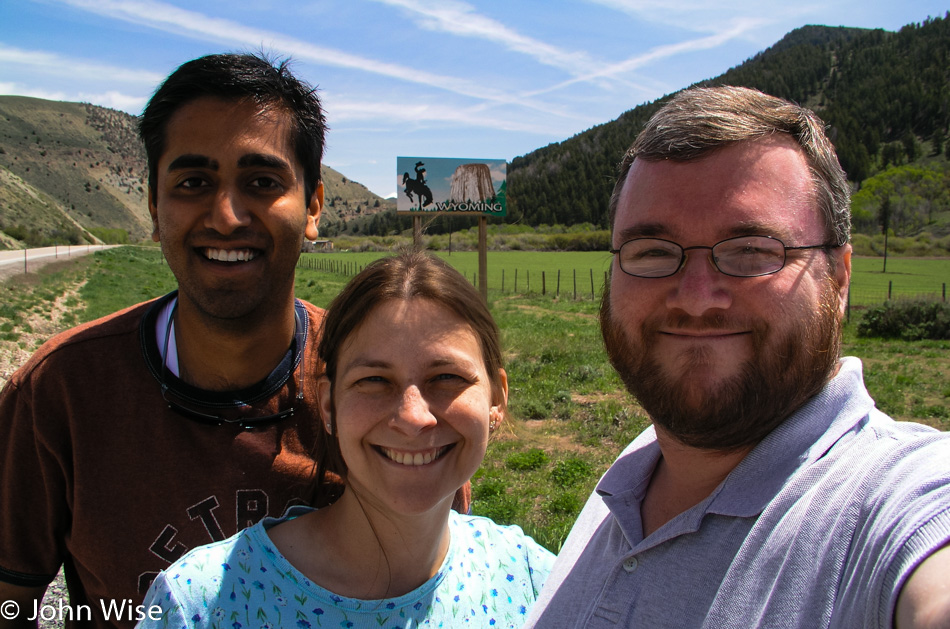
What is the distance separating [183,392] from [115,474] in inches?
13.5

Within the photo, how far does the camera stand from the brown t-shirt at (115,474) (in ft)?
6.53

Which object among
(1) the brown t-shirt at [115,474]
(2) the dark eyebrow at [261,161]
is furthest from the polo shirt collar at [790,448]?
(2) the dark eyebrow at [261,161]

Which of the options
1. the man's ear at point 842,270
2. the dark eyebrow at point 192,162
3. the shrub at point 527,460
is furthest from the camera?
the shrub at point 527,460

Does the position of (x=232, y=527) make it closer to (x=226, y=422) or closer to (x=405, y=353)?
(x=226, y=422)

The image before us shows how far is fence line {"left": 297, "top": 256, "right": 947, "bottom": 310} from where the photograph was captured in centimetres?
2439

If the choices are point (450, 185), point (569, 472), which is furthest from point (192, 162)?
point (450, 185)

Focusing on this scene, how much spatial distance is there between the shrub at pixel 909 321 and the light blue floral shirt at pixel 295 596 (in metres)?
19.5

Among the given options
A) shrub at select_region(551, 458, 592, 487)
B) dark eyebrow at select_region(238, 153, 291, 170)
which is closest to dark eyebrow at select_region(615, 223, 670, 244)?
dark eyebrow at select_region(238, 153, 291, 170)

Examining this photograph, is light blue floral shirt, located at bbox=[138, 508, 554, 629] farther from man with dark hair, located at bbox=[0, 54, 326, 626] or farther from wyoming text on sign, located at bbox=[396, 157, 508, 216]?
wyoming text on sign, located at bbox=[396, 157, 508, 216]

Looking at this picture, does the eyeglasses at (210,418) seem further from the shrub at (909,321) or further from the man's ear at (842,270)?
the shrub at (909,321)

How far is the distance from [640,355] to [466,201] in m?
10.5

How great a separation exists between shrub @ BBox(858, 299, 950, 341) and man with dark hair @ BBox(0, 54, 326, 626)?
19.9 metres

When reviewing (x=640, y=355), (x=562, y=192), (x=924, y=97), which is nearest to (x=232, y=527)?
(x=640, y=355)

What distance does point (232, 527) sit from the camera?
78.4 inches
